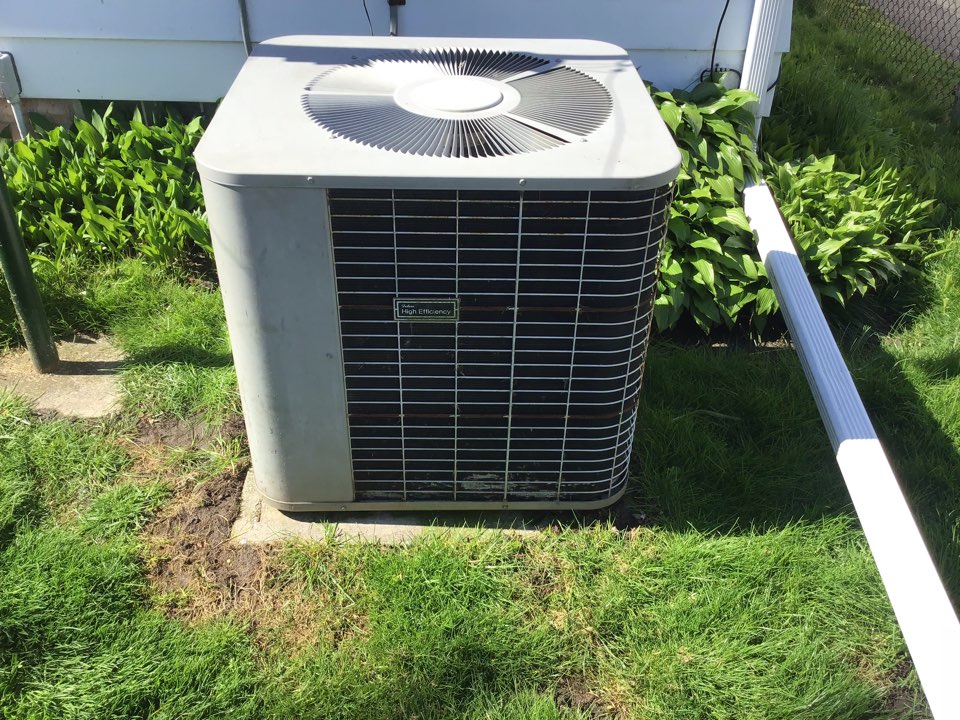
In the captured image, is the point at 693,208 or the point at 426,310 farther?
the point at 693,208

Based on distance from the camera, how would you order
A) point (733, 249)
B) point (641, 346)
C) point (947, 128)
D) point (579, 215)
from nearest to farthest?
point (579, 215) → point (641, 346) → point (733, 249) → point (947, 128)

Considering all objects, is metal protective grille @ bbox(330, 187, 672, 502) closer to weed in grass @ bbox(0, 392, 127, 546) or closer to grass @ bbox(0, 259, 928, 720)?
grass @ bbox(0, 259, 928, 720)

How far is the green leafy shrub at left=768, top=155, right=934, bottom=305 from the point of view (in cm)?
346

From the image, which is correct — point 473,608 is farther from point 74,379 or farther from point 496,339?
point 74,379

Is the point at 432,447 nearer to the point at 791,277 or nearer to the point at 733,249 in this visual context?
the point at 791,277

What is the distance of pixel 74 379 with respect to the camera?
3109mm

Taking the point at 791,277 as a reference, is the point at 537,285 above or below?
above

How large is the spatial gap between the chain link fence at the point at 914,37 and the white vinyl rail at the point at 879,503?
11.9ft

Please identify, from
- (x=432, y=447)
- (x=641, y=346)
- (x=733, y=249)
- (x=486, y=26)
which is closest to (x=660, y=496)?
(x=641, y=346)

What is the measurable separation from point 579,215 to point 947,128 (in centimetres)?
444

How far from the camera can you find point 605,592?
7.79 ft

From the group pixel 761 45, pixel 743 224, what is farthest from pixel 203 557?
pixel 761 45

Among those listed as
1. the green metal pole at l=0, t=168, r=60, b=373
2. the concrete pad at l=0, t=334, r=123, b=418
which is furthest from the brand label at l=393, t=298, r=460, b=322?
the green metal pole at l=0, t=168, r=60, b=373

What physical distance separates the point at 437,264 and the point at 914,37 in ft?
21.9
